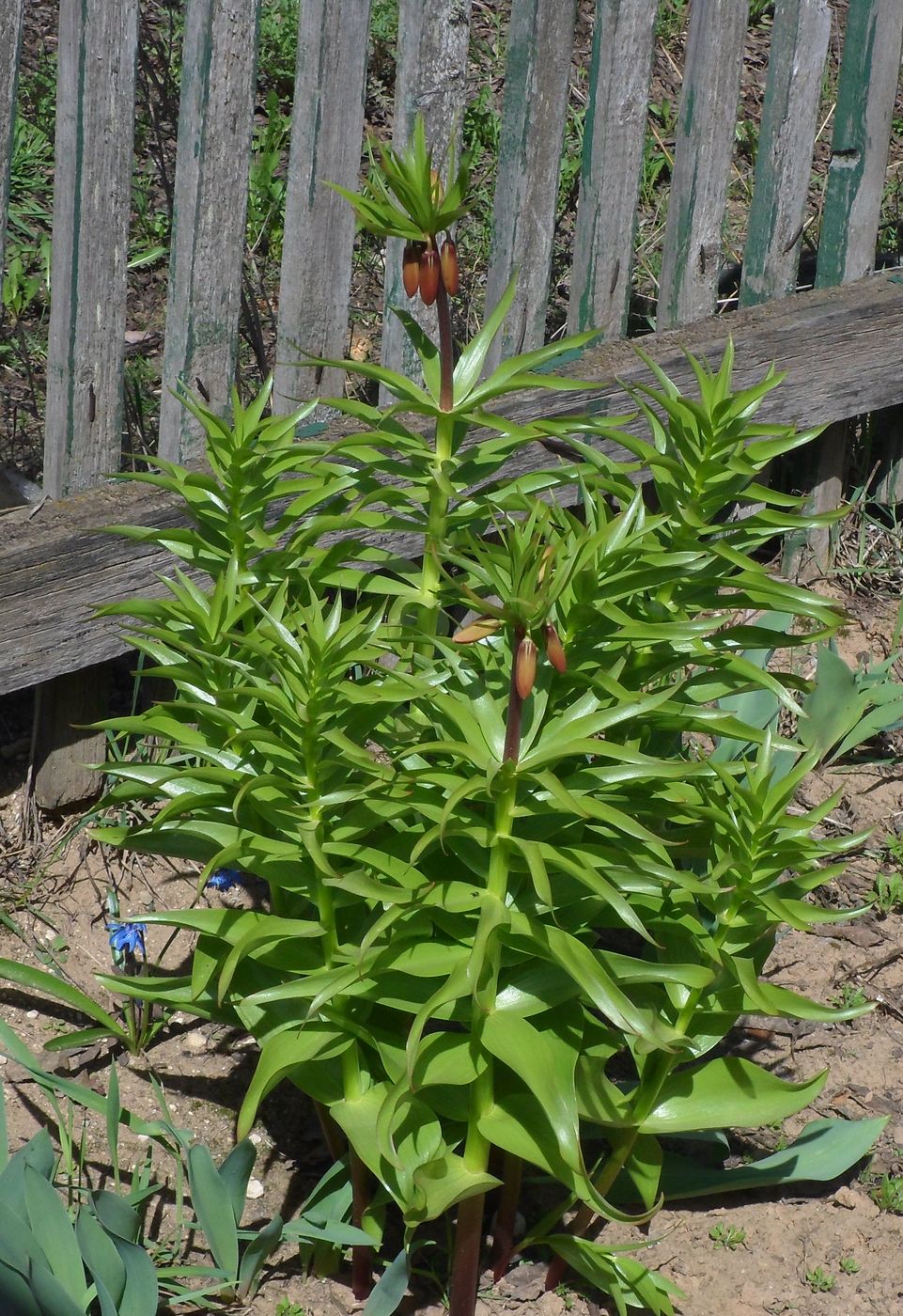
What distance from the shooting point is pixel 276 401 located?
112 inches

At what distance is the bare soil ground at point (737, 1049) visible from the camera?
208 centimetres

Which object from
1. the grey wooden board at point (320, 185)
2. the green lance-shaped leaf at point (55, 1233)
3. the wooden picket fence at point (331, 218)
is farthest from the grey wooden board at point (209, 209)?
the green lance-shaped leaf at point (55, 1233)

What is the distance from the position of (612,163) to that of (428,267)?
5.13ft

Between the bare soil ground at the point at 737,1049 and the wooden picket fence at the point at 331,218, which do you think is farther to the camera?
the wooden picket fence at the point at 331,218

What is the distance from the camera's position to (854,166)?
11.6 ft

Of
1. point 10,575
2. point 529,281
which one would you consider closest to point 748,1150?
point 10,575

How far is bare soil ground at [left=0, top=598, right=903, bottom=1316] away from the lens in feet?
6.84

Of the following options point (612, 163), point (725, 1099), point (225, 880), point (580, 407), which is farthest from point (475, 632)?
point (612, 163)

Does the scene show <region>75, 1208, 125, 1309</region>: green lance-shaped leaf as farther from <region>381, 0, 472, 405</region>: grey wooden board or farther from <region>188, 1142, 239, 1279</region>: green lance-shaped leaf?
<region>381, 0, 472, 405</region>: grey wooden board

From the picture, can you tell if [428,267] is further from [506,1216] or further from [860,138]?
[860,138]

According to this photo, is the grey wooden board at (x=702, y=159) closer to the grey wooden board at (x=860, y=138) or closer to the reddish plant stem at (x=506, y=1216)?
the grey wooden board at (x=860, y=138)

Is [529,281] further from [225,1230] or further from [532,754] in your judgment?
[225,1230]

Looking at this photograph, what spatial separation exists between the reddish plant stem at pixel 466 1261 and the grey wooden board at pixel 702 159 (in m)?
2.17

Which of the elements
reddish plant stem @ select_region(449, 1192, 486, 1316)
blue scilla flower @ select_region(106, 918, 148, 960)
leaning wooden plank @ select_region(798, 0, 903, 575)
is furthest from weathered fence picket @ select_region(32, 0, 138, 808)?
leaning wooden plank @ select_region(798, 0, 903, 575)
